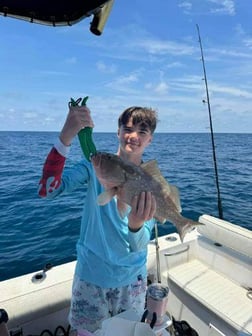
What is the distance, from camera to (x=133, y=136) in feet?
8.05

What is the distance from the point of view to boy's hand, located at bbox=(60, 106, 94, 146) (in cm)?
194

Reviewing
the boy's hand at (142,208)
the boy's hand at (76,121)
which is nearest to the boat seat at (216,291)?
the boy's hand at (142,208)

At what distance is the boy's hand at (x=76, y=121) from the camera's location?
6.37ft

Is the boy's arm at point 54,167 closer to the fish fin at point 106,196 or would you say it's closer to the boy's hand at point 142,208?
the fish fin at point 106,196

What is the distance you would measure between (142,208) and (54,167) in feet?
2.27

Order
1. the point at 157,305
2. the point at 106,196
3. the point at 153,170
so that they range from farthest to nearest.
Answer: the point at 153,170
the point at 106,196
the point at 157,305

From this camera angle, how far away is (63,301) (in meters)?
3.27

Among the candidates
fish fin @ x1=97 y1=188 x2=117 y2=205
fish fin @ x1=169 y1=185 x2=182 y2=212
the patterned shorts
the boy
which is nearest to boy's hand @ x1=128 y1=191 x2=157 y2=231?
the boy

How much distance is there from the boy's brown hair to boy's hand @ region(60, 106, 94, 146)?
1.90ft

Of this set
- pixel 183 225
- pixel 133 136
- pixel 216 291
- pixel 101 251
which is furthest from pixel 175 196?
pixel 216 291

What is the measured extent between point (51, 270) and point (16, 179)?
42.1 feet

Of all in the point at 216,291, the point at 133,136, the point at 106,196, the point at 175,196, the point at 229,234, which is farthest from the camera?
the point at 229,234

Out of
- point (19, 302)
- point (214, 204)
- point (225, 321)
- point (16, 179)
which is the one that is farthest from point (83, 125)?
point (16, 179)

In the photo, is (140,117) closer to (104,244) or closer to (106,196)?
(106,196)
